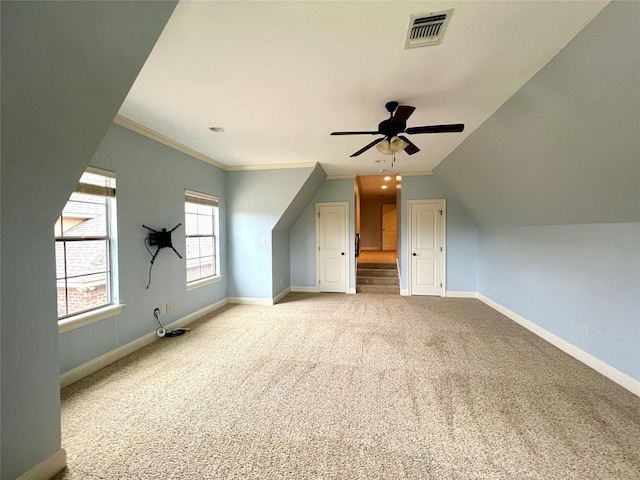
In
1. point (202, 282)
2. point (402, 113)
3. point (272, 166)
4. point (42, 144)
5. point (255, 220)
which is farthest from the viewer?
point (255, 220)

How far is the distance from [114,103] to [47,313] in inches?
49.5

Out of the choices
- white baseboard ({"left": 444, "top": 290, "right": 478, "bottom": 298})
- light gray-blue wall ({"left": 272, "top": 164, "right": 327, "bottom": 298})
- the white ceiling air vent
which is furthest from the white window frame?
white baseboard ({"left": 444, "top": 290, "right": 478, "bottom": 298})

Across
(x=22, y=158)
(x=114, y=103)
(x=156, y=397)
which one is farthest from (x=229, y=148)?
(x=156, y=397)

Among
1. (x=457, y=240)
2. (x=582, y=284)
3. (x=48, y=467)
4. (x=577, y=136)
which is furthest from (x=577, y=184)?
(x=48, y=467)

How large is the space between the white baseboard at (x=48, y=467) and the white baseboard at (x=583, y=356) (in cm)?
428

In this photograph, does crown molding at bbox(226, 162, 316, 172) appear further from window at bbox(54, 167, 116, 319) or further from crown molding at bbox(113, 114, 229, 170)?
window at bbox(54, 167, 116, 319)

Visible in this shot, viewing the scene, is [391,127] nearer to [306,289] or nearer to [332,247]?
[332,247]

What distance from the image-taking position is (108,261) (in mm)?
2852

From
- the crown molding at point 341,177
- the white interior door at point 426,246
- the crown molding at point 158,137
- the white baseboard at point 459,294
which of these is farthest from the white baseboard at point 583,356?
the crown molding at point 158,137

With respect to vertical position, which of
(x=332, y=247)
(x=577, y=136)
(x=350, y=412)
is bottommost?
(x=350, y=412)

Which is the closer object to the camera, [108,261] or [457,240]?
[108,261]

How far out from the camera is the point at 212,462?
1619 millimetres

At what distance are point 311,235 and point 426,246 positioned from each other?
8.37 feet

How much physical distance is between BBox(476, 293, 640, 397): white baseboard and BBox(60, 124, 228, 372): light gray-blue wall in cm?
493
